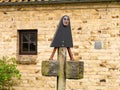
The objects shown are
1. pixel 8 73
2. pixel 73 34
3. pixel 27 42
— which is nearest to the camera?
pixel 73 34

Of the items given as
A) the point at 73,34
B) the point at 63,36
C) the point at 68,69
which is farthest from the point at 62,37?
the point at 73,34

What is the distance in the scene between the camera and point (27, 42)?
1270 cm

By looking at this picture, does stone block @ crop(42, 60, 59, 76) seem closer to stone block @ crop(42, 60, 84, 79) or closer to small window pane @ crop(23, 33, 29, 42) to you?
stone block @ crop(42, 60, 84, 79)

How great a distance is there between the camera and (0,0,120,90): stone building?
1177 cm

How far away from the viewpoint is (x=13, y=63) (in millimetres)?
12555

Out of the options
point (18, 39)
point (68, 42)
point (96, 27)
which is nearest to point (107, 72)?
point (96, 27)

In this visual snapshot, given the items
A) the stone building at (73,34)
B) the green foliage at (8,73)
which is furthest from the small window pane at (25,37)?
the green foliage at (8,73)

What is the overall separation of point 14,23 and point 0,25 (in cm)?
48

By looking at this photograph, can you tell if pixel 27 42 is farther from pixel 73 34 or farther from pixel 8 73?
pixel 73 34

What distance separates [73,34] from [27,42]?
1622mm

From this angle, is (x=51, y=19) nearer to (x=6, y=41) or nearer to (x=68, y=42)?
(x=6, y=41)

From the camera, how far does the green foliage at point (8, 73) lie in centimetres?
1208

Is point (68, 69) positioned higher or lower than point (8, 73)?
higher

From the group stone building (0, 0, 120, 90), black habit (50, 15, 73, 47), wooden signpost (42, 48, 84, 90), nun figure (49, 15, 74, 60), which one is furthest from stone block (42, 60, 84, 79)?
stone building (0, 0, 120, 90)
